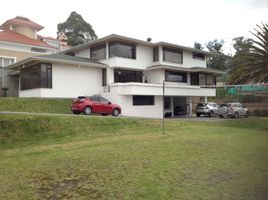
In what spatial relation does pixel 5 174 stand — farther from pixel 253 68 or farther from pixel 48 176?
pixel 253 68

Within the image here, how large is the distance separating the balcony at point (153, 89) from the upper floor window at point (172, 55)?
3623 mm

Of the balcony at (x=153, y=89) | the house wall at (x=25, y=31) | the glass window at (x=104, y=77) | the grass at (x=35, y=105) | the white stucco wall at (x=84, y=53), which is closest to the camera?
the grass at (x=35, y=105)

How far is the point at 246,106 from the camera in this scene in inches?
1452

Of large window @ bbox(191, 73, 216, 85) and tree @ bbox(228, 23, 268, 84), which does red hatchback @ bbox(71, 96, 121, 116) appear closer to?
tree @ bbox(228, 23, 268, 84)

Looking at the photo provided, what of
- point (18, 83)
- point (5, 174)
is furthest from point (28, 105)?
point (5, 174)

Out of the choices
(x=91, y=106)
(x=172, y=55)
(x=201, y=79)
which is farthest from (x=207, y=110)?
(x=91, y=106)

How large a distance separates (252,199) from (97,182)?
3.25 meters

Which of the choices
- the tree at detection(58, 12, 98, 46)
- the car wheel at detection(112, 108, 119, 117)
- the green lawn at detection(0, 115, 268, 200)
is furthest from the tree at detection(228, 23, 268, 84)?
the tree at detection(58, 12, 98, 46)

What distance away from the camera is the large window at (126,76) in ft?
117

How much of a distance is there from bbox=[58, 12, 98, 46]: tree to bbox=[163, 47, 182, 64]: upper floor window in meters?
38.3

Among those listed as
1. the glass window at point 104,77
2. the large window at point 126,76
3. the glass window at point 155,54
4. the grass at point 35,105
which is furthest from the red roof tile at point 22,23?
the grass at point 35,105

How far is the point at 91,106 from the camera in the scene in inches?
1038

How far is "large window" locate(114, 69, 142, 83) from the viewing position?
35.6 metres

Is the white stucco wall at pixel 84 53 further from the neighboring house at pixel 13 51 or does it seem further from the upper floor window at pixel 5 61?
the upper floor window at pixel 5 61
